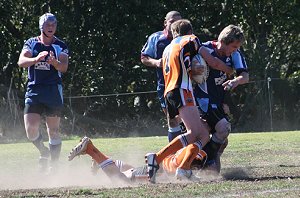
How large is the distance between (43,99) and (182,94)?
268 cm

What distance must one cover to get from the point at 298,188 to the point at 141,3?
64.4ft

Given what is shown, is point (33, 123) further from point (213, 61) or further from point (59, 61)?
point (213, 61)

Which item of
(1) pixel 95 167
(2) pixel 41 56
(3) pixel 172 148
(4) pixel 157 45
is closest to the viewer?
(3) pixel 172 148

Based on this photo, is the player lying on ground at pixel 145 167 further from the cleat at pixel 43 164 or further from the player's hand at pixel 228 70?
the cleat at pixel 43 164

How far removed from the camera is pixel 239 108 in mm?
28078

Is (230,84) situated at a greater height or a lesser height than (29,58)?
lesser

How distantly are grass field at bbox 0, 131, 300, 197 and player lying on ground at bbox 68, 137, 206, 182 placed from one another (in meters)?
0.16

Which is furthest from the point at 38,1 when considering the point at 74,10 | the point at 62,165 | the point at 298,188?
the point at 298,188

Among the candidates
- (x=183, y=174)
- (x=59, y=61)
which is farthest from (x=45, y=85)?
(x=183, y=174)

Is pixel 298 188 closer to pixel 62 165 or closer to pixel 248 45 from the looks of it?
pixel 62 165

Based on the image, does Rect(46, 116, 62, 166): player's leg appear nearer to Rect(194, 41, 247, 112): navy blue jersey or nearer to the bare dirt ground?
the bare dirt ground

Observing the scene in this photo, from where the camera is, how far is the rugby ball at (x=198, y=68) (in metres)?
9.49

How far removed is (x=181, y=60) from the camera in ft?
30.6

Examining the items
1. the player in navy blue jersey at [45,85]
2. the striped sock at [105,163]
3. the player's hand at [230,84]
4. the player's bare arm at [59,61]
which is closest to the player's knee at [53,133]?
the player in navy blue jersey at [45,85]
